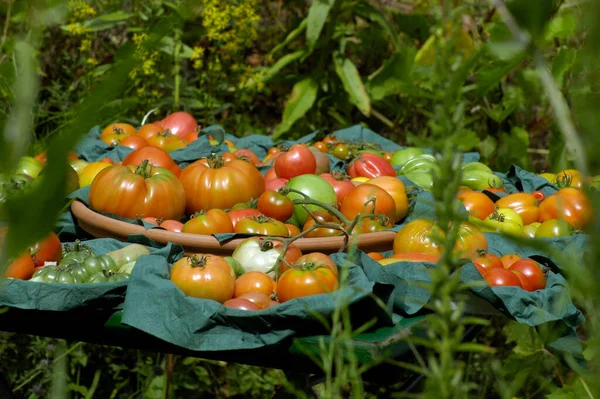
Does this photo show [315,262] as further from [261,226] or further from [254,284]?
[261,226]

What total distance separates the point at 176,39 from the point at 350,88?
2.53 ft

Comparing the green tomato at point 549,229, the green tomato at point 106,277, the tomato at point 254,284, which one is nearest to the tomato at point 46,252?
the green tomato at point 106,277

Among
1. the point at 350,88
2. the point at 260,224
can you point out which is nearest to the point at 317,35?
the point at 350,88

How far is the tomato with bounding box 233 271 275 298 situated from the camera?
1.51 metres

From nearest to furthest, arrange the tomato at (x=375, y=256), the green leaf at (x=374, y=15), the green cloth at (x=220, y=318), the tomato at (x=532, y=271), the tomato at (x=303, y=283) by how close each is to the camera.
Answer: the green cloth at (x=220, y=318)
the tomato at (x=303, y=283)
the tomato at (x=532, y=271)
the tomato at (x=375, y=256)
the green leaf at (x=374, y=15)

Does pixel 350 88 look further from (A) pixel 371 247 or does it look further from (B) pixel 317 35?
(A) pixel 371 247

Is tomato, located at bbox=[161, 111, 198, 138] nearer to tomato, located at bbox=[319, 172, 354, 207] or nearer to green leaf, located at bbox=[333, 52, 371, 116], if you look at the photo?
tomato, located at bbox=[319, 172, 354, 207]

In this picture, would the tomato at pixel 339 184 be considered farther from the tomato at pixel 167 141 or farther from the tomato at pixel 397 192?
the tomato at pixel 167 141

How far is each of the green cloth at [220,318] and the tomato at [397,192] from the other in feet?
2.03

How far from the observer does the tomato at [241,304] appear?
140 centimetres

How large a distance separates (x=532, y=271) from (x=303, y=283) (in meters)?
0.47

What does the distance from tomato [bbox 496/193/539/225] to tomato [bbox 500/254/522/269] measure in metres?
0.31

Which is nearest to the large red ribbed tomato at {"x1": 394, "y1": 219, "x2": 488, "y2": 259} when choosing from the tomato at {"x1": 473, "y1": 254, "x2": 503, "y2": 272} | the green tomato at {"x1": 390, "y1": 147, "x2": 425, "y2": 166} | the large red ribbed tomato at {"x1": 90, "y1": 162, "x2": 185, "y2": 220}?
the tomato at {"x1": 473, "y1": 254, "x2": 503, "y2": 272}

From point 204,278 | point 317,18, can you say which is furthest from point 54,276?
point 317,18
